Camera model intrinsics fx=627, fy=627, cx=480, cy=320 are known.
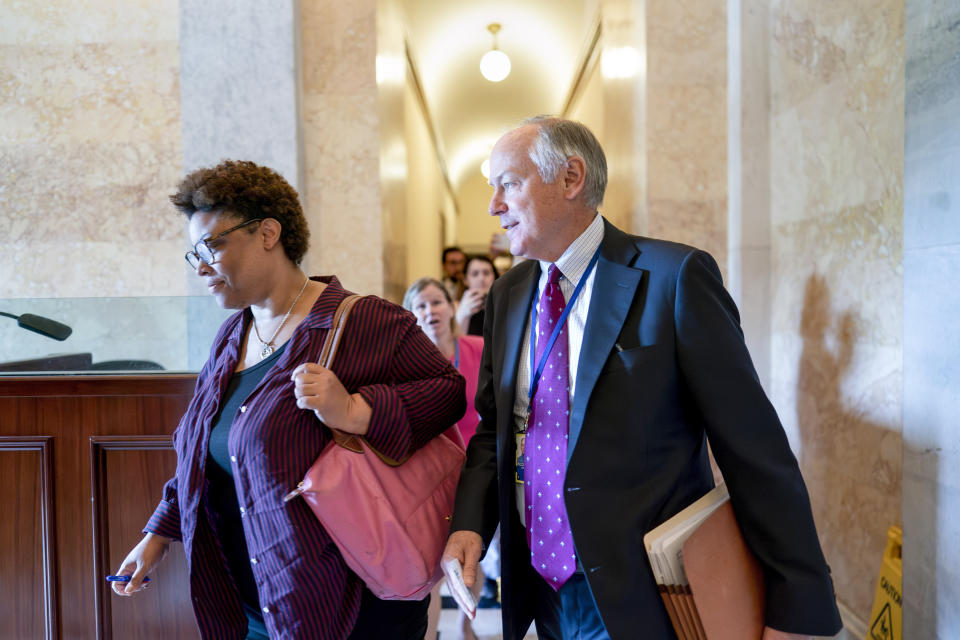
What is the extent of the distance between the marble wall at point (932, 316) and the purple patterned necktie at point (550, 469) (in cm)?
96

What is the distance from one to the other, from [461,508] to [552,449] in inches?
11.7

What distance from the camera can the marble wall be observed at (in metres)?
1.54

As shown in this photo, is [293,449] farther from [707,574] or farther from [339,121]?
[339,121]

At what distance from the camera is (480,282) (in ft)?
15.9

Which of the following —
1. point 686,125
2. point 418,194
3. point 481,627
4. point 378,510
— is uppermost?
point 418,194

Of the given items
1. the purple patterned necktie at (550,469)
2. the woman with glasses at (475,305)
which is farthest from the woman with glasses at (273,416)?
the woman with glasses at (475,305)

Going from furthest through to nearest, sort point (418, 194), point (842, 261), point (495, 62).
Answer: point (495, 62) → point (418, 194) → point (842, 261)

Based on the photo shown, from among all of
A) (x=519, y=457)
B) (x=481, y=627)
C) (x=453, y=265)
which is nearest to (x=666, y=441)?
(x=519, y=457)

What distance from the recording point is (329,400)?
55.9 inches

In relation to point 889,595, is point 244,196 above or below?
above

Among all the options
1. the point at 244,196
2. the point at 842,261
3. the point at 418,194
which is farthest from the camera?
the point at 418,194

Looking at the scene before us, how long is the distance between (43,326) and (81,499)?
632 millimetres

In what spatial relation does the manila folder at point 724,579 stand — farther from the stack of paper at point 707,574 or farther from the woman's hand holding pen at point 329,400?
the woman's hand holding pen at point 329,400

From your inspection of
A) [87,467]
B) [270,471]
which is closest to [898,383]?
[270,471]
